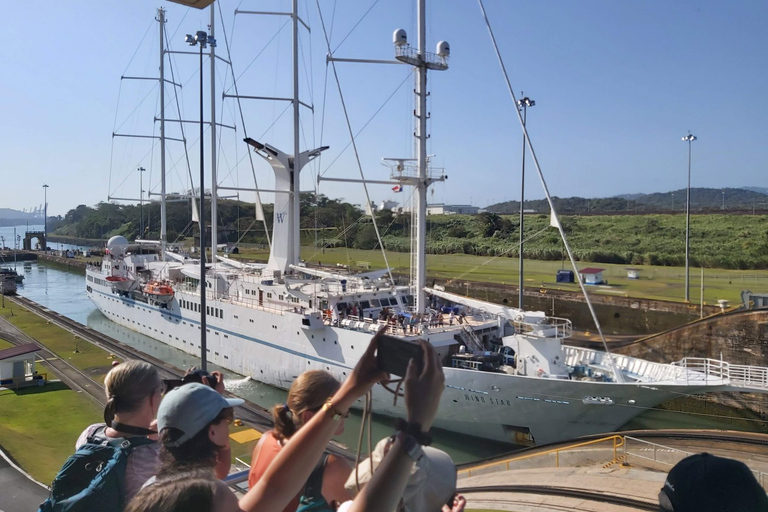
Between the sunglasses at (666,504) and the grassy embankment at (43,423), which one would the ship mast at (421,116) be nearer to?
the grassy embankment at (43,423)

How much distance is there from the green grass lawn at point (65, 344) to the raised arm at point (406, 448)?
63.0ft

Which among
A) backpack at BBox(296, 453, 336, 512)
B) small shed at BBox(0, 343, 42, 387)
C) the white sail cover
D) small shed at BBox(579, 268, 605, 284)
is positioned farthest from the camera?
small shed at BBox(579, 268, 605, 284)

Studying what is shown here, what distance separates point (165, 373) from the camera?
1888 cm

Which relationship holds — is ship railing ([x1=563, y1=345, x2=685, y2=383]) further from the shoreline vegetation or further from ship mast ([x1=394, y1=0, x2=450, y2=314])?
the shoreline vegetation

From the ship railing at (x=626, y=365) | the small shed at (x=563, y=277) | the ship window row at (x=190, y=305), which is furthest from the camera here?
the small shed at (x=563, y=277)

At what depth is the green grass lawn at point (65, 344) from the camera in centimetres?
2058

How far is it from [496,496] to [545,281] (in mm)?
38927

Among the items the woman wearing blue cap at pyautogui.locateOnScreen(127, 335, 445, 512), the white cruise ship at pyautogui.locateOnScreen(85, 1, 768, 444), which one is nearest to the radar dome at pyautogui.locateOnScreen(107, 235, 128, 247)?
the white cruise ship at pyautogui.locateOnScreen(85, 1, 768, 444)

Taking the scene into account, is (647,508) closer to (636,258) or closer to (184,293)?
(184,293)

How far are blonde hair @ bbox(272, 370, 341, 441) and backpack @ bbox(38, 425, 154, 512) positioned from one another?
838 millimetres

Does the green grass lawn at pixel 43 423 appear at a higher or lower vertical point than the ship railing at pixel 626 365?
lower

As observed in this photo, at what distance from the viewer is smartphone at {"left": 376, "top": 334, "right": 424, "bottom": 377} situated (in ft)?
6.86

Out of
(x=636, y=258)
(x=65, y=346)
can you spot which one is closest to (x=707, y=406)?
(x=65, y=346)

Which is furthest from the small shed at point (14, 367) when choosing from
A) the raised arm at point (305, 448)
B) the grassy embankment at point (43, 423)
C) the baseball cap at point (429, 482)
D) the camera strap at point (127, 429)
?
the baseball cap at point (429, 482)
